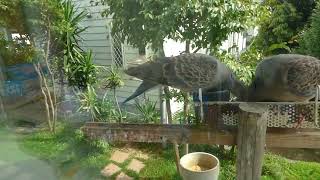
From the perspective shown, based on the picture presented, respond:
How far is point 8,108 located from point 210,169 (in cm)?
145

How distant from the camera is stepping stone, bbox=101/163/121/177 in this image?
1.51 metres

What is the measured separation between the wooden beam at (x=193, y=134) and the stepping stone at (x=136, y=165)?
915 millimetres

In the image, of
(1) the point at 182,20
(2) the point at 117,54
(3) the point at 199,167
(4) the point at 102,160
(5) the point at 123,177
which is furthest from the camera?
(2) the point at 117,54

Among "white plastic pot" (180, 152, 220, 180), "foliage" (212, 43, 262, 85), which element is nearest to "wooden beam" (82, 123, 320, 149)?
"white plastic pot" (180, 152, 220, 180)

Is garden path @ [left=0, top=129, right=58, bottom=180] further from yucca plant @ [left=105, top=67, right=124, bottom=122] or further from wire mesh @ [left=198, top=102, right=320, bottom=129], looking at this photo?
wire mesh @ [left=198, top=102, right=320, bottom=129]

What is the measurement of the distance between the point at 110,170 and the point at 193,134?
101cm

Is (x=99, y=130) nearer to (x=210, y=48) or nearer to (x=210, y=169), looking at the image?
(x=210, y=169)

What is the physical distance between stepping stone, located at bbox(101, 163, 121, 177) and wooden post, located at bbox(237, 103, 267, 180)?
101cm

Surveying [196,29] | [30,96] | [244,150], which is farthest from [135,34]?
[30,96]

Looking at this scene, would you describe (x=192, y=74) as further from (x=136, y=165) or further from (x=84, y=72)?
(x=84, y=72)

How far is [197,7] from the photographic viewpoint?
41.4 inches

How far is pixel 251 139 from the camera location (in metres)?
0.56

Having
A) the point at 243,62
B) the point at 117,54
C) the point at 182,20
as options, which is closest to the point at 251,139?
the point at 182,20

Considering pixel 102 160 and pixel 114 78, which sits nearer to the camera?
pixel 102 160
